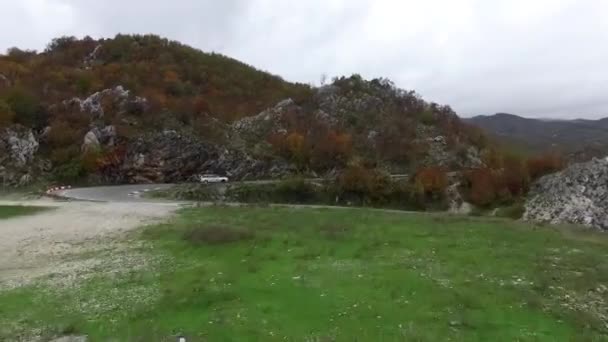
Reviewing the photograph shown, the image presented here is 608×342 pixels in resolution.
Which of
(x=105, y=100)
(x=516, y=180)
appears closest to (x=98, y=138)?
(x=105, y=100)

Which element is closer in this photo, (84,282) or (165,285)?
(165,285)

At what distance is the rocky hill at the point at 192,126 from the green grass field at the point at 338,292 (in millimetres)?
48091

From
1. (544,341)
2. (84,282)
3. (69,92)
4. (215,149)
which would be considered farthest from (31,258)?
(69,92)

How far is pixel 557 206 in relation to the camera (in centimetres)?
4141

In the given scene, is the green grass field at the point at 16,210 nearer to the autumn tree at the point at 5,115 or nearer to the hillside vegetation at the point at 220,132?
the hillside vegetation at the point at 220,132

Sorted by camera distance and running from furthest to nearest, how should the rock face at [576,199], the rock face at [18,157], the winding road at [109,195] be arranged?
the rock face at [18,157]
the winding road at [109,195]
the rock face at [576,199]

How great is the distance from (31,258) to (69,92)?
79.8m

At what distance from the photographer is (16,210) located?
44.7 m

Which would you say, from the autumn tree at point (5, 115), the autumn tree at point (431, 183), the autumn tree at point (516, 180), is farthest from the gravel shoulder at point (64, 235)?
the autumn tree at point (5, 115)

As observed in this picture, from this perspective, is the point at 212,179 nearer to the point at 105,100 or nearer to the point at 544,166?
the point at 105,100

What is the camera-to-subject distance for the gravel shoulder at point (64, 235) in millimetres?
22438

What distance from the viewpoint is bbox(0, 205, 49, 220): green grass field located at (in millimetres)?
42281

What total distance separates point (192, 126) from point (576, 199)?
6266 cm

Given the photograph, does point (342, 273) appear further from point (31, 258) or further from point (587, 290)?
point (31, 258)
